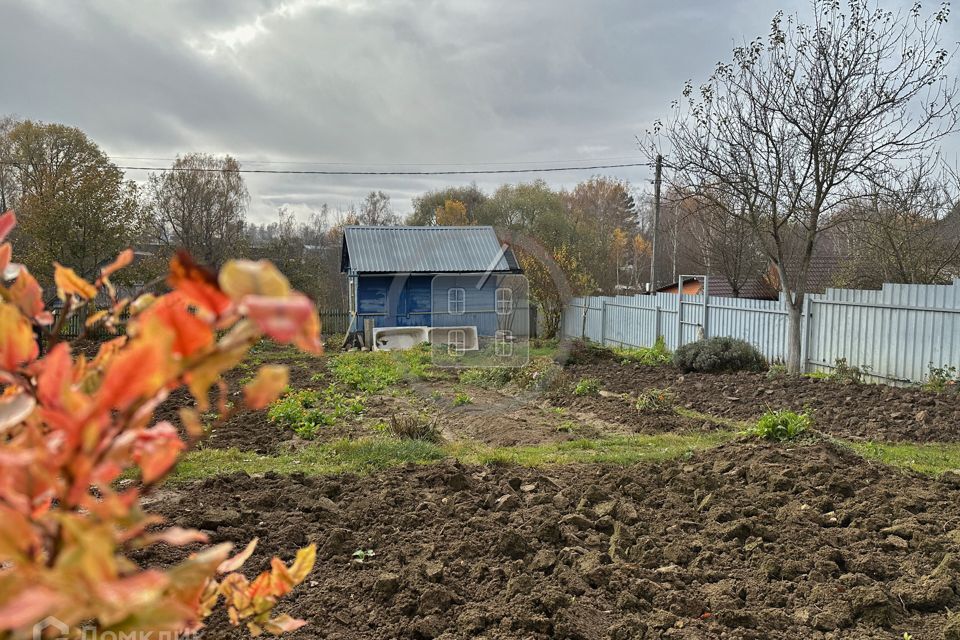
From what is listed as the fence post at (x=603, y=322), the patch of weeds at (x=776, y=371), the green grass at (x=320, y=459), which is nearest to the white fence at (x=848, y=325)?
the patch of weeds at (x=776, y=371)

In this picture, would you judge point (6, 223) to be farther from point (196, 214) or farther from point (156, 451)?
point (196, 214)

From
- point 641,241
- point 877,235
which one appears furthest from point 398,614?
point 641,241

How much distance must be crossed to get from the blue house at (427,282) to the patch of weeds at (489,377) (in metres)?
6.21

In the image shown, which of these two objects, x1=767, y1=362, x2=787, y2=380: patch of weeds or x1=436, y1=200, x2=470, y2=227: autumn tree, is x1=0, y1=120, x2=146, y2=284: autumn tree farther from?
x1=436, y1=200, x2=470, y2=227: autumn tree

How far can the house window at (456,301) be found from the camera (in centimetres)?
1883

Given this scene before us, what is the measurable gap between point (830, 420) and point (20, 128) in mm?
24737

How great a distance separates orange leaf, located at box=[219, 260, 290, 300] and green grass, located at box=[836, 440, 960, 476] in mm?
6282

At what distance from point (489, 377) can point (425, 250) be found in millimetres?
8123

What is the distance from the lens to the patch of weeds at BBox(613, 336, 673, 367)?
13.9m

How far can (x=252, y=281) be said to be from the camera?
0.61 m

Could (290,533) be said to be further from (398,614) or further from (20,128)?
(20,128)

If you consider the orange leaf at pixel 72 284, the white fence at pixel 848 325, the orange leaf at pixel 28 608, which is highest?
the orange leaf at pixel 72 284

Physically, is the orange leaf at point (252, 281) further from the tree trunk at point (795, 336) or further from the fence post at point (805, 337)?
the fence post at point (805, 337)

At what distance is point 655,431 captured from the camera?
7.62 metres
